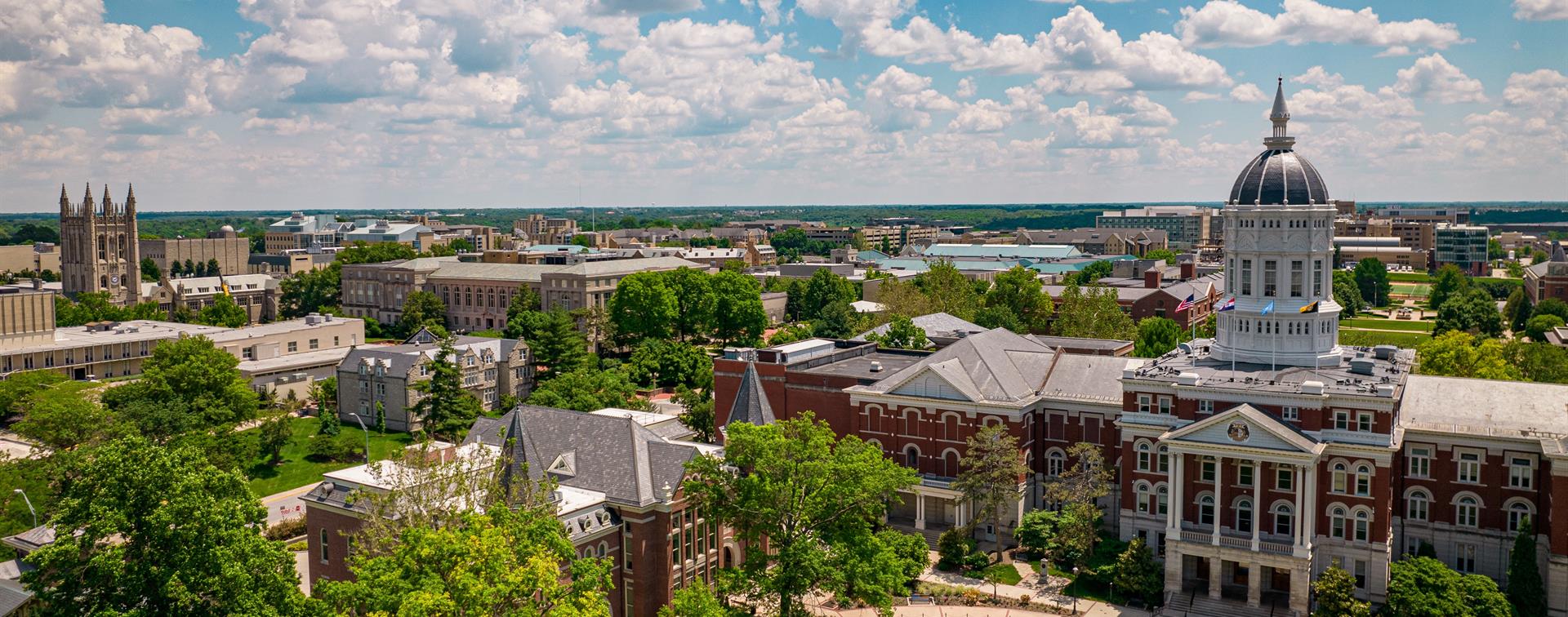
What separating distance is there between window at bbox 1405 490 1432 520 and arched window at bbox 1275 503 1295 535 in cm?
674

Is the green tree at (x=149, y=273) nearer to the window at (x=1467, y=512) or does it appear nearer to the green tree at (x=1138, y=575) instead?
the green tree at (x=1138, y=575)

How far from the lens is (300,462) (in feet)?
269

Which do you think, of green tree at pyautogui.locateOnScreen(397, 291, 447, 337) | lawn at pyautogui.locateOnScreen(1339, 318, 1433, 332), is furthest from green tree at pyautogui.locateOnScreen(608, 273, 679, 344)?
lawn at pyautogui.locateOnScreen(1339, 318, 1433, 332)

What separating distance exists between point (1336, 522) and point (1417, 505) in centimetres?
529

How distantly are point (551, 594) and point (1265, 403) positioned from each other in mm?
36202

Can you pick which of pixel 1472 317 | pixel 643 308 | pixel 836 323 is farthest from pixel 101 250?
pixel 1472 317

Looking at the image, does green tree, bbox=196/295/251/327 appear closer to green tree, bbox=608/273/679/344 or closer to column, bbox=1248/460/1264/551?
green tree, bbox=608/273/679/344

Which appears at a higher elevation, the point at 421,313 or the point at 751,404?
the point at 751,404

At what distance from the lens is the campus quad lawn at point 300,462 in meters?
77.2

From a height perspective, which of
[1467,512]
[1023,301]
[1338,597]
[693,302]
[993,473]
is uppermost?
[1023,301]

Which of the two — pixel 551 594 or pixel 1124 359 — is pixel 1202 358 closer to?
pixel 1124 359

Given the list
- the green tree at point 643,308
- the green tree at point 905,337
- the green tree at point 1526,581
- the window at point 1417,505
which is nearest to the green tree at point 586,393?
the green tree at point 905,337

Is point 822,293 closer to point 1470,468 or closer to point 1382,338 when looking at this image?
point 1382,338

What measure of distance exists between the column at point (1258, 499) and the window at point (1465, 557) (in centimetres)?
976
